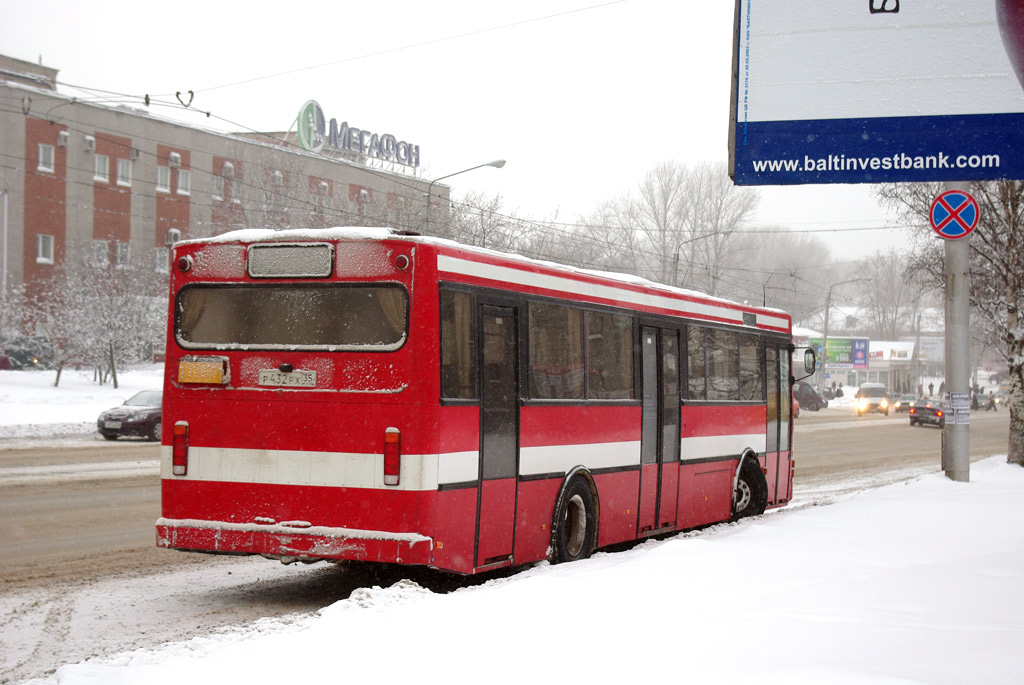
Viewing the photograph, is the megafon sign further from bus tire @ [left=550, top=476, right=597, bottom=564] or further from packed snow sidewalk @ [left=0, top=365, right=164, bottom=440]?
bus tire @ [left=550, top=476, right=597, bottom=564]

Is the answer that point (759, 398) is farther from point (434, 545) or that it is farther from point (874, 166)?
point (434, 545)

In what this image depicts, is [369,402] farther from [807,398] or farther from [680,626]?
[807,398]

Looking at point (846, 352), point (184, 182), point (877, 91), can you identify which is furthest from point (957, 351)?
point (846, 352)

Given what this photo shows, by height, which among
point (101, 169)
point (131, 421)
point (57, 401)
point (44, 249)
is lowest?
point (131, 421)

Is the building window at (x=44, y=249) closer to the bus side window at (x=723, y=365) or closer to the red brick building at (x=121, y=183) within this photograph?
the red brick building at (x=121, y=183)

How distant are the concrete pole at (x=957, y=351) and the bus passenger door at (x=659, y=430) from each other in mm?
5087

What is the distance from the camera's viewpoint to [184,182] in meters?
60.8

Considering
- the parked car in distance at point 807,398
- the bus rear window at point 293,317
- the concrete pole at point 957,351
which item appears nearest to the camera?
the bus rear window at point 293,317

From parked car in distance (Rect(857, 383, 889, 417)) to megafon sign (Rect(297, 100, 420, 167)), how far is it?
32.4 meters

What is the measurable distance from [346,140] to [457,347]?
5381 cm

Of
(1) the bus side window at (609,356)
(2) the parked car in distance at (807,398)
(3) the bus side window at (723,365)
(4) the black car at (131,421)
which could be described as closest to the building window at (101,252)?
(4) the black car at (131,421)

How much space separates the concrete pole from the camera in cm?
1493

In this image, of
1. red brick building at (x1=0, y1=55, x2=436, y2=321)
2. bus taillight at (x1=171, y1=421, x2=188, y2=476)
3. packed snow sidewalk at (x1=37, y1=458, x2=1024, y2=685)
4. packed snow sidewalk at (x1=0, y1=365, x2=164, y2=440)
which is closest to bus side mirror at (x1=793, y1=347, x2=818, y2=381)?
packed snow sidewalk at (x1=37, y1=458, x2=1024, y2=685)

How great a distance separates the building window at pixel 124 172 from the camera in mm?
57438
